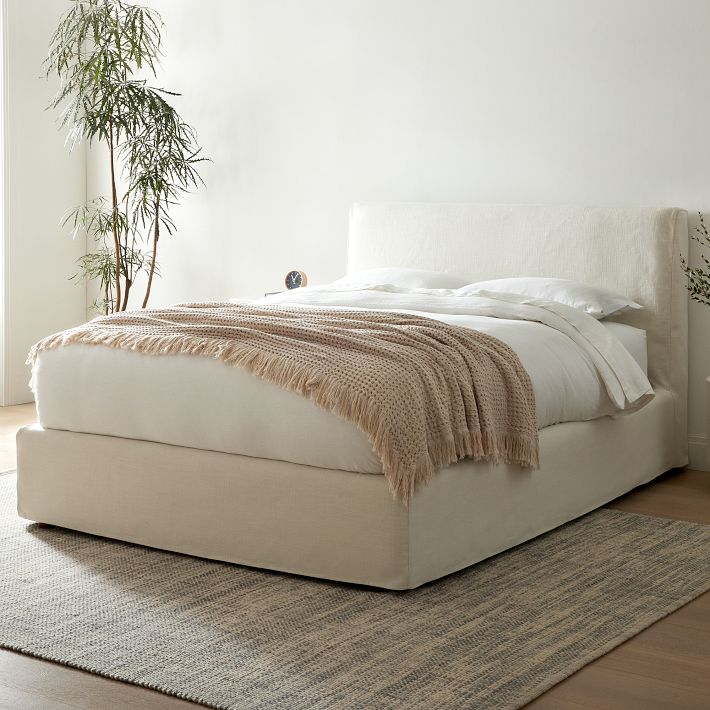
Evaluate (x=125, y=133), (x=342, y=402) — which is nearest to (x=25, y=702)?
(x=342, y=402)

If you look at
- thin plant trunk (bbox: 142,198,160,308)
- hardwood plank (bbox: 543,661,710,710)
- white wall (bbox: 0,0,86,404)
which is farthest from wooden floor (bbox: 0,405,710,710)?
white wall (bbox: 0,0,86,404)

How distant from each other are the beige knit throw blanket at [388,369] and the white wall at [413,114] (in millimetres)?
1563

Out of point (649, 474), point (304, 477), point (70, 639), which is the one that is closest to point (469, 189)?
point (649, 474)

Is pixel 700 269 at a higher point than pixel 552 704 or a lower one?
higher

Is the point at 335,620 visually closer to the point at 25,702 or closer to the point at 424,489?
the point at 424,489

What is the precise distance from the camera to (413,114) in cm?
491

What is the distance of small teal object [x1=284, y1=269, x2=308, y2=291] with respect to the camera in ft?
17.0

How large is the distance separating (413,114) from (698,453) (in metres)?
1.91

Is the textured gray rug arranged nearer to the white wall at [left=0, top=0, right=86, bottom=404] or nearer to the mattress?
the mattress

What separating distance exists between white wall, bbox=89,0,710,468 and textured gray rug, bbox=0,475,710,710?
164 cm

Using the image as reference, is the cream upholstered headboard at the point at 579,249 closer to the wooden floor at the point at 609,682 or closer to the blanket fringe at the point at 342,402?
the blanket fringe at the point at 342,402

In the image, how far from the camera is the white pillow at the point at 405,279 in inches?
172

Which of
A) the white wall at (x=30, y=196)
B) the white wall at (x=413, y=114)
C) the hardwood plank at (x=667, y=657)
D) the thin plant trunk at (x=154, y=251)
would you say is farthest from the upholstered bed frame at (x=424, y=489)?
the white wall at (x=30, y=196)

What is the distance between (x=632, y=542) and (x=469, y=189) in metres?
2.02
